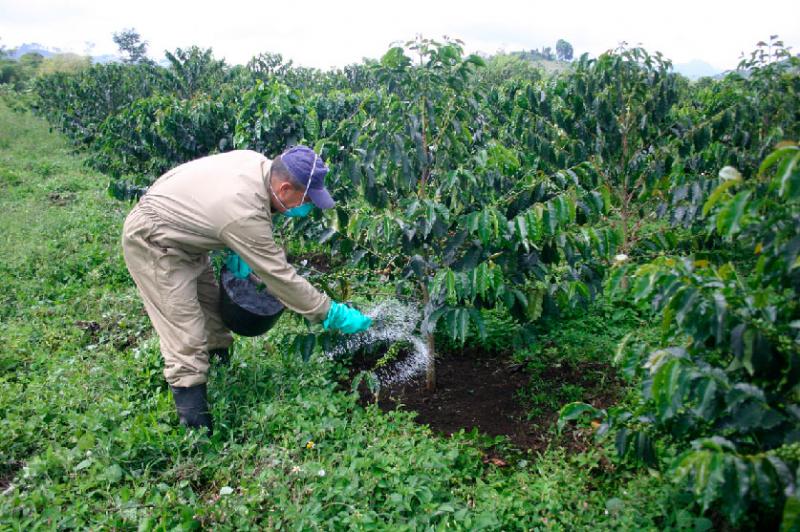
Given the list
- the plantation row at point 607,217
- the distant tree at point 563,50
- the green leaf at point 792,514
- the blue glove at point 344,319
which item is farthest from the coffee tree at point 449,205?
the distant tree at point 563,50

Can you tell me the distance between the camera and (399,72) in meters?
3.14

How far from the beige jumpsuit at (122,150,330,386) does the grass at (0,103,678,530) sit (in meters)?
0.41

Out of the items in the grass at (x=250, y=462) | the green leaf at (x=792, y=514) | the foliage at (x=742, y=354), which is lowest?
the grass at (x=250, y=462)

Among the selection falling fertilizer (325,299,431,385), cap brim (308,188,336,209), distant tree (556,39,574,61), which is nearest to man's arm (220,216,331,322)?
cap brim (308,188,336,209)

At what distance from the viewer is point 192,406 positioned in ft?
10.2

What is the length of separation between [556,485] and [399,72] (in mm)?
2227

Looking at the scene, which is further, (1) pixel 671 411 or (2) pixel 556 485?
(2) pixel 556 485

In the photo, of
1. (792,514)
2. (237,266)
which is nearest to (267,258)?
(237,266)

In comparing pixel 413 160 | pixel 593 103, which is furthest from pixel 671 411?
pixel 593 103

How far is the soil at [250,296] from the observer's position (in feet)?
10.8

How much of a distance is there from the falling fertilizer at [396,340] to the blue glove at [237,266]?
29.6 inches

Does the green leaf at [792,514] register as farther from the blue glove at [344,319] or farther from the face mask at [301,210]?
the face mask at [301,210]

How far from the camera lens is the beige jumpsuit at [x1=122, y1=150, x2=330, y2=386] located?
2809 mm

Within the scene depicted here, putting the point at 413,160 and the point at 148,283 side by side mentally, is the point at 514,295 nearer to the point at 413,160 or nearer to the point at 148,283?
the point at 413,160
